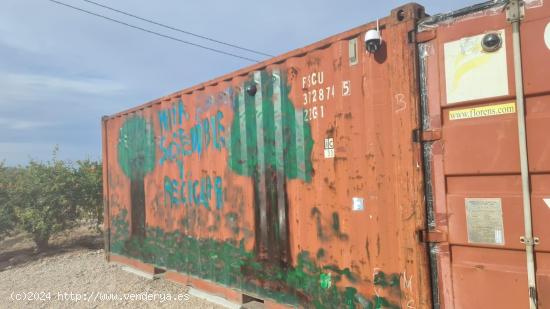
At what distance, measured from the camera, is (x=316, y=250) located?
3.81m

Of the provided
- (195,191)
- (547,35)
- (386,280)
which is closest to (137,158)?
(195,191)

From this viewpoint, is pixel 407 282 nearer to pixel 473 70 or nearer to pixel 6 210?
pixel 473 70

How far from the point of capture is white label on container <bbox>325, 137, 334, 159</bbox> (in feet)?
12.0

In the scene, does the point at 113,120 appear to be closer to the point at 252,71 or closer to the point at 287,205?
the point at 252,71

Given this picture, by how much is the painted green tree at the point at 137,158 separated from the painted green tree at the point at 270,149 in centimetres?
236

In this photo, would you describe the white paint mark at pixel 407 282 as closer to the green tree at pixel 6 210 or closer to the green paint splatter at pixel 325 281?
the green paint splatter at pixel 325 281

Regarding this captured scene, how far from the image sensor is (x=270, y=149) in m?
4.29

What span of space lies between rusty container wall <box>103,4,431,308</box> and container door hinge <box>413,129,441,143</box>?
0.04 meters

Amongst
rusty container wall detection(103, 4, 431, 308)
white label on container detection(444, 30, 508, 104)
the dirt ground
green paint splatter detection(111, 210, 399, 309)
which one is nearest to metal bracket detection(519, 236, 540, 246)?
rusty container wall detection(103, 4, 431, 308)

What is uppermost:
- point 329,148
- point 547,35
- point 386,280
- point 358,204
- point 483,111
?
point 547,35

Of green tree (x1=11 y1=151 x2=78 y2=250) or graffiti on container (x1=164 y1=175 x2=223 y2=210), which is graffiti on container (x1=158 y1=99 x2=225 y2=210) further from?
green tree (x1=11 y1=151 x2=78 y2=250)

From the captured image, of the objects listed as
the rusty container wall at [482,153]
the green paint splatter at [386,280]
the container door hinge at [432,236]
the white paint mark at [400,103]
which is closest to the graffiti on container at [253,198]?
the green paint splatter at [386,280]

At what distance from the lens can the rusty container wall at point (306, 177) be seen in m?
3.15

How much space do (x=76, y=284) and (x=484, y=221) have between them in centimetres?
617
